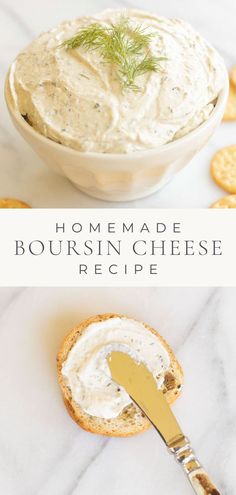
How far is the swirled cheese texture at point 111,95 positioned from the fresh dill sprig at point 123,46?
0.03ft

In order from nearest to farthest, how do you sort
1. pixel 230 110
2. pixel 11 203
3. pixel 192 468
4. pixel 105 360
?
pixel 192 468 < pixel 105 360 < pixel 11 203 < pixel 230 110

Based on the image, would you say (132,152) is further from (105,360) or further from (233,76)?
(233,76)

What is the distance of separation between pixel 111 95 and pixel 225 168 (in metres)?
0.37

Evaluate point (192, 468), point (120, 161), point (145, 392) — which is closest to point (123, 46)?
point (120, 161)

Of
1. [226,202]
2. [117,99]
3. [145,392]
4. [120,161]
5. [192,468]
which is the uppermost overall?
[117,99]

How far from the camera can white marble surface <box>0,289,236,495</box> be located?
3.34 ft

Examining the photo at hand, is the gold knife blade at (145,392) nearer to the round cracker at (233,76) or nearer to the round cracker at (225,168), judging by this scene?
the round cracker at (225,168)

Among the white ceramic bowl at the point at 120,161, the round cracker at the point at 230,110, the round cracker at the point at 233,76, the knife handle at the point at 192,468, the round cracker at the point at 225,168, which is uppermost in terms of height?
the round cracker at the point at 233,76

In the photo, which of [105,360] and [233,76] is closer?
[105,360]

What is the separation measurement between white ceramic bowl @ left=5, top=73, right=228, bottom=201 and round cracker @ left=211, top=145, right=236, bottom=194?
0.15 metres

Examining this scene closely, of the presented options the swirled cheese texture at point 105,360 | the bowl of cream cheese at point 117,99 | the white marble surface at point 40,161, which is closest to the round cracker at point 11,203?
the white marble surface at point 40,161

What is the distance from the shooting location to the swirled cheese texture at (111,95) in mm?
1099

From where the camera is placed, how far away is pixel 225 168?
1369 mm

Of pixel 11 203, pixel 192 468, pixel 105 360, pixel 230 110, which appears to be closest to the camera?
pixel 192 468
